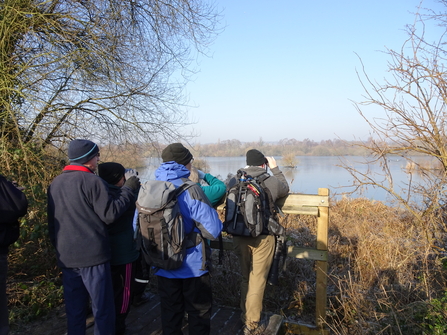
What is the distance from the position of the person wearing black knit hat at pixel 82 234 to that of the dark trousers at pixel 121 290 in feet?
1.34

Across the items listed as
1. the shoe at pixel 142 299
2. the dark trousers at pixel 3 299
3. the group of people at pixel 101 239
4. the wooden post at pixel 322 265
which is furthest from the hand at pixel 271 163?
the dark trousers at pixel 3 299

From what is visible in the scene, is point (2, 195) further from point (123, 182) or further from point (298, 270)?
point (298, 270)

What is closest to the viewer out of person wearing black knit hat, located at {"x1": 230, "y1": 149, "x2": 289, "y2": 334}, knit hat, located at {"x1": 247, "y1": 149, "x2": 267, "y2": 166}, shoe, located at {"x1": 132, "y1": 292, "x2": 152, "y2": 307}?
person wearing black knit hat, located at {"x1": 230, "y1": 149, "x2": 289, "y2": 334}

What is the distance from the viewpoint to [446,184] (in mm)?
4734

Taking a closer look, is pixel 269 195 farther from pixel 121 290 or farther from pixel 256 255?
pixel 121 290

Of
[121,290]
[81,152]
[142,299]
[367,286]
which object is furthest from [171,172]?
[367,286]

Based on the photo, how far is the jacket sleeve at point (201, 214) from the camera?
270 cm

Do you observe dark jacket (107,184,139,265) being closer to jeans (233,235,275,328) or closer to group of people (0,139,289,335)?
group of people (0,139,289,335)

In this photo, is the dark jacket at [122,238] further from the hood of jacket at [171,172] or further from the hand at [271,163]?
the hand at [271,163]

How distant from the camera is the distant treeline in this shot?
17.9 ft

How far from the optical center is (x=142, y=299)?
407cm

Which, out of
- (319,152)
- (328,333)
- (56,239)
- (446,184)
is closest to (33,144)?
(56,239)

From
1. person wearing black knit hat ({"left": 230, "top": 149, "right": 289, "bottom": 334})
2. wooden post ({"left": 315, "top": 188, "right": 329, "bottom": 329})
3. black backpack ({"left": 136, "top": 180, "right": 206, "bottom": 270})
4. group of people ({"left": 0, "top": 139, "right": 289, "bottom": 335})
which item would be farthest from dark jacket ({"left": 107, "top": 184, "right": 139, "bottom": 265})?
wooden post ({"left": 315, "top": 188, "right": 329, "bottom": 329})

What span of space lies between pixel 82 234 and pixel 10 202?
566 millimetres
